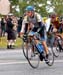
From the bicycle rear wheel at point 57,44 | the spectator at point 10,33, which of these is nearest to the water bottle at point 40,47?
the bicycle rear wheel at point 57,44

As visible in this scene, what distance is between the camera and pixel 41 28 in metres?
14.7

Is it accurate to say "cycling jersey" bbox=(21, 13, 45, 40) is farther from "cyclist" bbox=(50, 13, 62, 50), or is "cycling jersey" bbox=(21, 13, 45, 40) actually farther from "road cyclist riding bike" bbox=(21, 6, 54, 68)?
"cyclist" bbox=(50, 13, 62, 50)

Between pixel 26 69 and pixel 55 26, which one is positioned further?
pixel 55 26

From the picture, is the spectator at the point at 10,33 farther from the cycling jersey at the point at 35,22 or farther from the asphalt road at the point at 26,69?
the cycling jersey at the point at 35,22

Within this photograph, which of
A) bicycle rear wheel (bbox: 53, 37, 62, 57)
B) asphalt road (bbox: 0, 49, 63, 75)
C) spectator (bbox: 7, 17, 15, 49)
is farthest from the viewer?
spectator (bbox: 7, 17, 15, 49)

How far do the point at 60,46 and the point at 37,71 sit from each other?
6.41 meters

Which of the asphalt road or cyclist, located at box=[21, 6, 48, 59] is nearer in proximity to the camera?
the asphalt road

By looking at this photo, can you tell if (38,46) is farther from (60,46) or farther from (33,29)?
(60,46)

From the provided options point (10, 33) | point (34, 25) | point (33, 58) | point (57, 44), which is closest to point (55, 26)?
point (57, 44)

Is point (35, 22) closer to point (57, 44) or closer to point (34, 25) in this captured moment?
point (34, 25)

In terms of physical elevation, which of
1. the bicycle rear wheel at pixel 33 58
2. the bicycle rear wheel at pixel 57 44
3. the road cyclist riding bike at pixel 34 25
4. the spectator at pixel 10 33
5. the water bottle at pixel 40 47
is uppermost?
the road cyclist riding bike at pixel 34 25

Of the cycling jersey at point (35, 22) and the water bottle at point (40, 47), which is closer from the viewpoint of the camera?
the cycling jersey at point (35, 22)

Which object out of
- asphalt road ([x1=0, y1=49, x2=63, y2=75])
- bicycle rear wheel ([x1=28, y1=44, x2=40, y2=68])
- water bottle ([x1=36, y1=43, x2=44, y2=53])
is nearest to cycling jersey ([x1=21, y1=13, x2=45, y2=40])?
water bottle ([x1=36, y1=43, x2=44, y2=53])

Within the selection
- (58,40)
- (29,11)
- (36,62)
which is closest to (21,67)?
(36,62)
